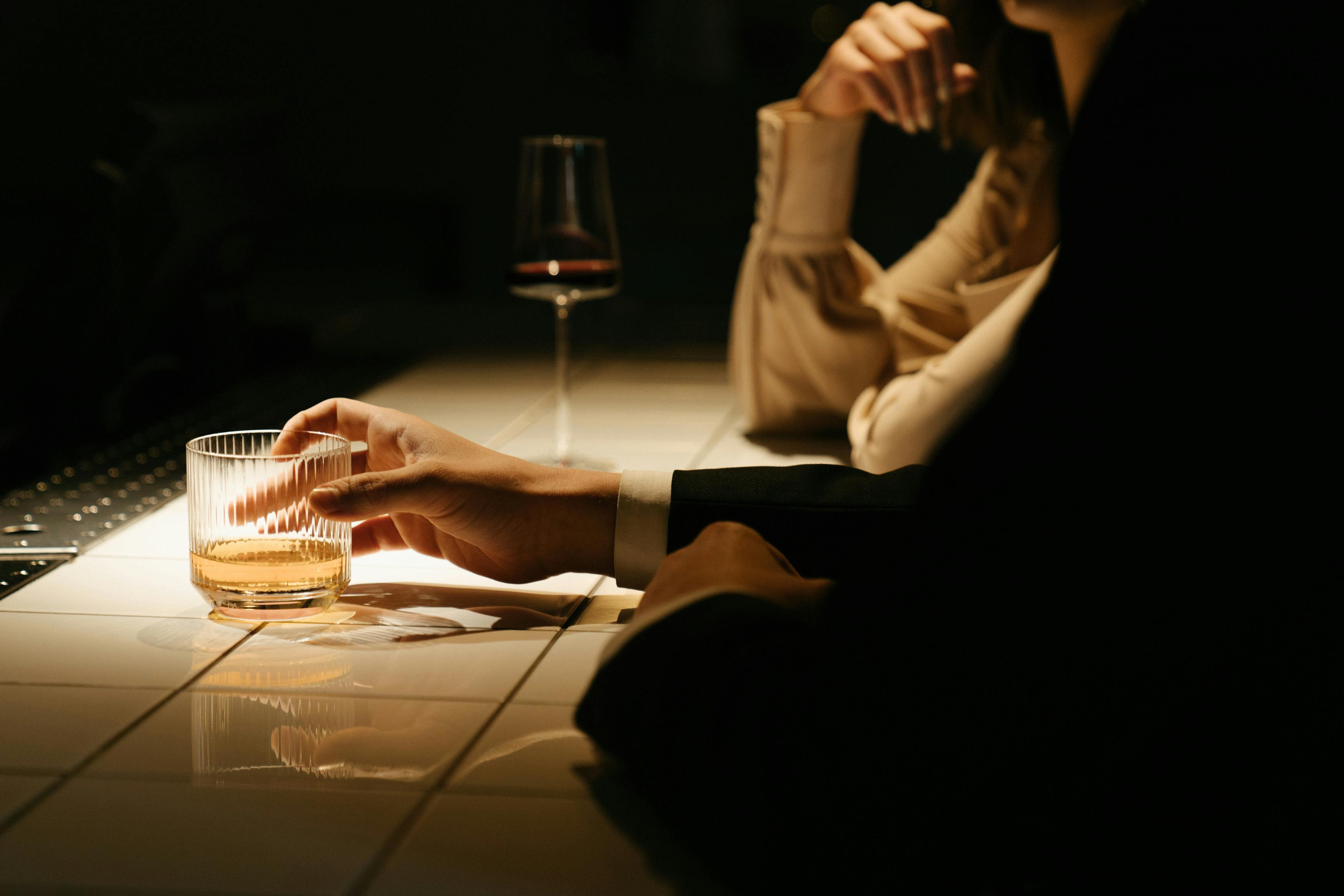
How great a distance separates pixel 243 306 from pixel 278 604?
1.65 meters

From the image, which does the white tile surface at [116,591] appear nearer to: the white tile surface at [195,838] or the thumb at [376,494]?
the thumb at [376,494]

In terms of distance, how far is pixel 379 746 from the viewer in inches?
34.2

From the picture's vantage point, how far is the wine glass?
1698mm

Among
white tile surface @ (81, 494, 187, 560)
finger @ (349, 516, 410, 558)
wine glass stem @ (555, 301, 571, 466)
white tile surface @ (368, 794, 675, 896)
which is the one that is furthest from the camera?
wine glass stem @ (555, 301, 571, 466)

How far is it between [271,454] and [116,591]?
222 mm

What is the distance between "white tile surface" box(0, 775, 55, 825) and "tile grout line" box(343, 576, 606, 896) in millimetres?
217

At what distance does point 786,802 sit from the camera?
2.23 ft

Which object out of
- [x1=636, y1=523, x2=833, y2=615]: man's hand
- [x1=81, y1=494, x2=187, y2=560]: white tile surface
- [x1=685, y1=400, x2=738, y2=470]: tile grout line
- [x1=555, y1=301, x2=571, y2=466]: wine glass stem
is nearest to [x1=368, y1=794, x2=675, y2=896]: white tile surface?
[x1=636, y1=523, x2=833, y2=615]: man's hand

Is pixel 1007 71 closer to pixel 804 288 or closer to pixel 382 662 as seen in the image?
pixel 804 288

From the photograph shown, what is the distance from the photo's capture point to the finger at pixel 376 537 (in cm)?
121

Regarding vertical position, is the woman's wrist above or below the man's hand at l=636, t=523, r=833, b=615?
below

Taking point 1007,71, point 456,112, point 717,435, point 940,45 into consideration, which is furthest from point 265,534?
point 456,112

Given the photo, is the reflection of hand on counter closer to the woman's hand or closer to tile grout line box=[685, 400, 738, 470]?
tile grout line box=[685, 400, 738, 470]

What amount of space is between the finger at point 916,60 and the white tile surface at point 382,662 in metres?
0.98
